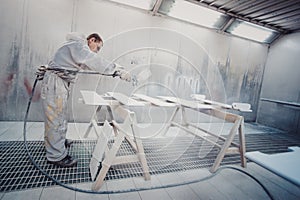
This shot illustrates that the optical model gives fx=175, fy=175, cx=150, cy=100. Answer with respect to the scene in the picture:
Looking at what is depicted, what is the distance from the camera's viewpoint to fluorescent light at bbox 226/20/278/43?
149 inches

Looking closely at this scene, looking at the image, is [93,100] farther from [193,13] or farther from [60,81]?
[193,13]

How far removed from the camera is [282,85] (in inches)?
162

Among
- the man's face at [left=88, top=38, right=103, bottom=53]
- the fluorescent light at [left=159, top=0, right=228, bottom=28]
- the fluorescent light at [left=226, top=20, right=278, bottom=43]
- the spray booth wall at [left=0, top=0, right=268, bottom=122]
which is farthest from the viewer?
the fluorescent light at [left=226, top=20, right=278, bottom=43]

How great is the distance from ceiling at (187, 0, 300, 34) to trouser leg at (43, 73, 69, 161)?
9.00 feet

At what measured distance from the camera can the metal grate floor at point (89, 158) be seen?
1430 mm

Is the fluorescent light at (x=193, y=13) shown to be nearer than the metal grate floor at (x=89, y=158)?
No

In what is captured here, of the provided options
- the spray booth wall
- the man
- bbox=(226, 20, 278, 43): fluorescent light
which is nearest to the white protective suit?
the man

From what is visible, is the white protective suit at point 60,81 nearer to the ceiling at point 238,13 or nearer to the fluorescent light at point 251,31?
the ceiling at point 238,13

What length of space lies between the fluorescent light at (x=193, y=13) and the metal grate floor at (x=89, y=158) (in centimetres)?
226

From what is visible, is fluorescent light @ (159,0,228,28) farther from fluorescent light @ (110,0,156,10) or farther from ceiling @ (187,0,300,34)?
fluorescent light @ (110,0,156,10)

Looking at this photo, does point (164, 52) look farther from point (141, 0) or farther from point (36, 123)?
point (36, 123)

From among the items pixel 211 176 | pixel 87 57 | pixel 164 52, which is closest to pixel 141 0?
pixel 164 52

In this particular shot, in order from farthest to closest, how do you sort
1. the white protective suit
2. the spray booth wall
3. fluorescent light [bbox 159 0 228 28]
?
fluorescent light [bbox 159 0 228 28], the spray booth wall, the white protective suit

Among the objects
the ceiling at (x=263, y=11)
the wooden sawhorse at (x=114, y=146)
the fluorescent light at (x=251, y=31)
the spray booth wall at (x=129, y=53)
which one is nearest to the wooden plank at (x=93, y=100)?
the wooden sawhorse at (x=114, y=146)
